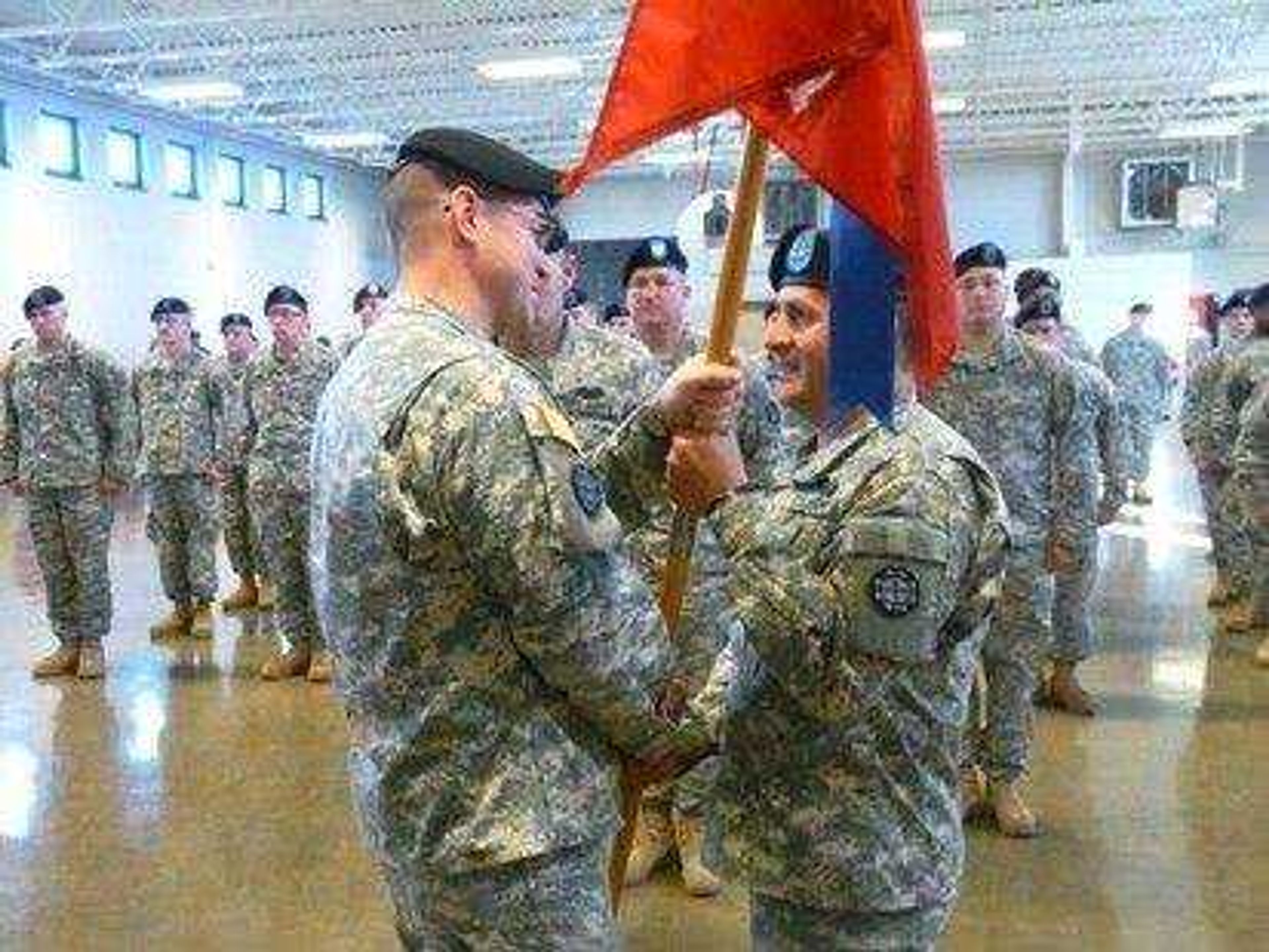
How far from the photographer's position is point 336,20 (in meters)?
11.2

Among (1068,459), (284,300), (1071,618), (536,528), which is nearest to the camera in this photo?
(536,528)

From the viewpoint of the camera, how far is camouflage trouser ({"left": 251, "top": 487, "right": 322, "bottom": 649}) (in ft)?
18.7

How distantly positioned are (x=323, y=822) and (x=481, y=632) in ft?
Result: 8.78

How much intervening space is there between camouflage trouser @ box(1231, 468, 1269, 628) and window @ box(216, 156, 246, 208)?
12944mm

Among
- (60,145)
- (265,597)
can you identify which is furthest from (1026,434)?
(60,145)

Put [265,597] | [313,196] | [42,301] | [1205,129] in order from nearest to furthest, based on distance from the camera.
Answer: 1. [42,301]
2. [265,597]
3. [1205,129]
4. [313,196]

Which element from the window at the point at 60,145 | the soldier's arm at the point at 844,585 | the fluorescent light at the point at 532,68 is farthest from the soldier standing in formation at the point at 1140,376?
the window at the point at 60,145

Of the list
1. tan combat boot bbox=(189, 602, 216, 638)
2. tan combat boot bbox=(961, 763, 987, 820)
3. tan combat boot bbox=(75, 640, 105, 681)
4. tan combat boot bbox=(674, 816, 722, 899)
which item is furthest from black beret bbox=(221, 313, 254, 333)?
tan combat boot bbox=(961, 763, 987, 820)

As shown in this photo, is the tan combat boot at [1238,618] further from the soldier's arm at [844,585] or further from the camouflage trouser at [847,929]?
the soldier's arm at [844,585]

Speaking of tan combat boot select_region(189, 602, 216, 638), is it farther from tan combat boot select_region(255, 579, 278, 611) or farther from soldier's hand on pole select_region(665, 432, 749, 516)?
soldier's hand on pole select_region(665, 432, 749, 516)

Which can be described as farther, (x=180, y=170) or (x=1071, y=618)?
(x=180, y=170)

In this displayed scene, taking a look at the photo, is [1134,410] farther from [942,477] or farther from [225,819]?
[942,477]

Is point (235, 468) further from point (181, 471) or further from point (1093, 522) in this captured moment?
point (1093, 522)

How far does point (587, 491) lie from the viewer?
1435 millimetres
